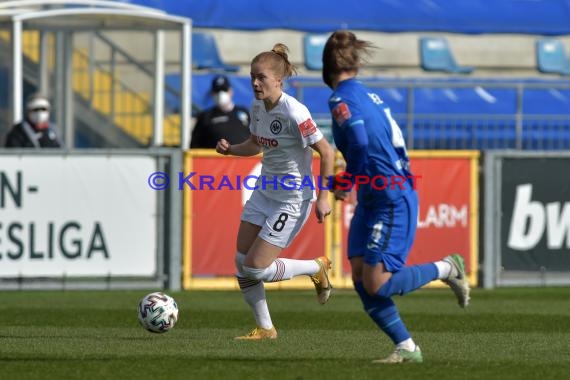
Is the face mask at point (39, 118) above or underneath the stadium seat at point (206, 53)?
underneath

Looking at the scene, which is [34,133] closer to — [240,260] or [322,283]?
[322,283]

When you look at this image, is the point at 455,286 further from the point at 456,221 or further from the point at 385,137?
the point at 456,221

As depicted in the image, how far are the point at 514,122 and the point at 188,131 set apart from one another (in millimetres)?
4855

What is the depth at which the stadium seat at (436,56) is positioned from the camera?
26016 millimetres

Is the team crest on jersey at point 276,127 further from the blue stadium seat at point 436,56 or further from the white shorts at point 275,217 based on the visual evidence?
the blue stadium seat at point 436,56

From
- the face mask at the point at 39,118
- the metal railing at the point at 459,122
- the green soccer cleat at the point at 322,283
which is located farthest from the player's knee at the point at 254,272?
the metal railing at the point at 459,122

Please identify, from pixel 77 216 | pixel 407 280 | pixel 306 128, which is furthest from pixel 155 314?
pixel 77 216

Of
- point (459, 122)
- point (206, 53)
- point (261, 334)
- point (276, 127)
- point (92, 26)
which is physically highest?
point (92, 26)

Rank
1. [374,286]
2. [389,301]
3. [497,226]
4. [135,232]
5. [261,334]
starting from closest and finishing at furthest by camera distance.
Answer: [374,286] < [389,301] < [261,334] < [135,232] < [497,226]

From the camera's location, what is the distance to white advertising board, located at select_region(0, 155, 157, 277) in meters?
15.5

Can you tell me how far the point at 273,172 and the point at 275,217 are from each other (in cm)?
31

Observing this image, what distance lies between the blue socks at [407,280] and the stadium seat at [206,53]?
613 inches

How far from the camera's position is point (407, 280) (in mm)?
8367

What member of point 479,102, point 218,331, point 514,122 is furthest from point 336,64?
point 479,102
